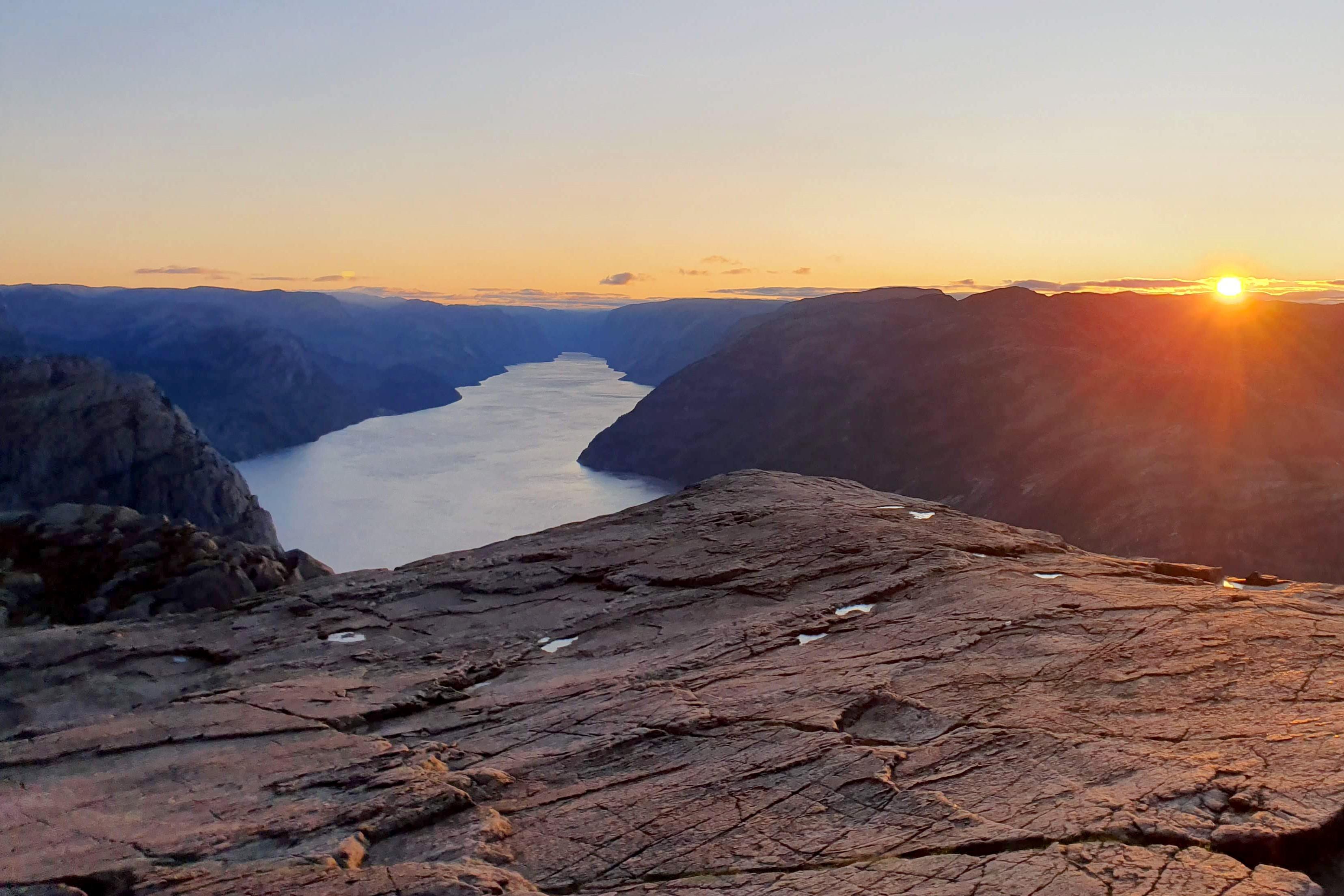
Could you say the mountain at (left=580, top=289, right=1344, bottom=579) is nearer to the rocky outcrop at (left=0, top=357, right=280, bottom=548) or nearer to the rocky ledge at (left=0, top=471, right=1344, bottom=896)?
the rocky ledge at (left=0, top=471, right=1344, bottom=896)

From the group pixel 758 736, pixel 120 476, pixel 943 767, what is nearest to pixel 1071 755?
pixel 943 767

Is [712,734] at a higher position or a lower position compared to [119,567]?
higher

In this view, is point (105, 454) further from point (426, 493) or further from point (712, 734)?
point (712, 734)

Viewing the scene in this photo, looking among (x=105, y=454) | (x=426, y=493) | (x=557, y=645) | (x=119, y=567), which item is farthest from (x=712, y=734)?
(x=426, y=493)

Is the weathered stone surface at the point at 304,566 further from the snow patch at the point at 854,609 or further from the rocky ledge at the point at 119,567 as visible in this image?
the snow patch at the point at 854,609

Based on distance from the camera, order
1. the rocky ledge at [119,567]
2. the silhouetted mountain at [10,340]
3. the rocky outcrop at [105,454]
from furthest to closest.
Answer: the silhouetted mountain at [10,340]
the rocky outcrop at [105,454]
the rocky ledge at [119,567]

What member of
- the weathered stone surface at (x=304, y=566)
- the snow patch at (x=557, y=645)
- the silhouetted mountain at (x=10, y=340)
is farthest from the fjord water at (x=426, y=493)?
the snow patch at (x=557, y=645)

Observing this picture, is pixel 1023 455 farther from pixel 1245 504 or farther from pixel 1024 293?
pixel 1024 293
